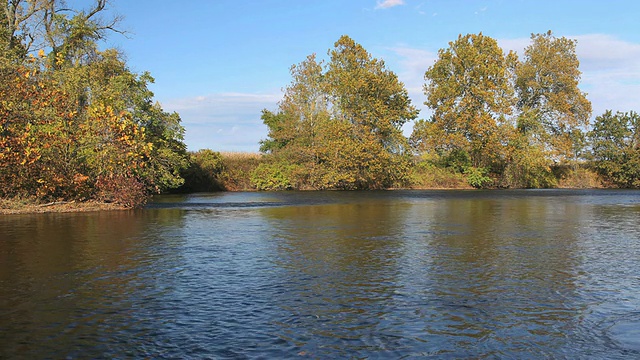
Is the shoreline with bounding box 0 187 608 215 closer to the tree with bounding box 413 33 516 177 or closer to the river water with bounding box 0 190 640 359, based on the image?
the river water with bounding box 0 190 640 359

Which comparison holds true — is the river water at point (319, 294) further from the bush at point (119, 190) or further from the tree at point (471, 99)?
the tree at point (471, 99)

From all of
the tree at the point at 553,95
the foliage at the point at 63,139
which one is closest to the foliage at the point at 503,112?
the tree at the point at 553,95

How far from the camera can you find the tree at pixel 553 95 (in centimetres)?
7138

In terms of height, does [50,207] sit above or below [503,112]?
below

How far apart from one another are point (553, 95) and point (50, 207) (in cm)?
6467

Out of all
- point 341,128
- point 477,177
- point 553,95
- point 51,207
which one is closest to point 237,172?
point 341,128

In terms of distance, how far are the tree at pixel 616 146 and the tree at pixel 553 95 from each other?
12.4ft

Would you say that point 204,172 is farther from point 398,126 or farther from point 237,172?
point 398,126

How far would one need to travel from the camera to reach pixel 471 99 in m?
68.2

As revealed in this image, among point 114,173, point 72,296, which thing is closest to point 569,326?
point 72,296

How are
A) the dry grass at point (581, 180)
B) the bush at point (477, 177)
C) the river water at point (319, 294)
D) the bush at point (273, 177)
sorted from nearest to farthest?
the river water at point (319, 294), the bush at point (273, 177), the bush at point (477, 177), the dry grass at point (581, 180)

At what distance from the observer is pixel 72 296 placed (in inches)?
417

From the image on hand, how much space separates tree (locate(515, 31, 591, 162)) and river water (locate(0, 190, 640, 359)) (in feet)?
178

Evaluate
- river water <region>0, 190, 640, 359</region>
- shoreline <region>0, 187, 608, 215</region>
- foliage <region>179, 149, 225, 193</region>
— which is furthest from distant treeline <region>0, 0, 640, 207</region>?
river water <region>0, 190, 640, 359</region>
